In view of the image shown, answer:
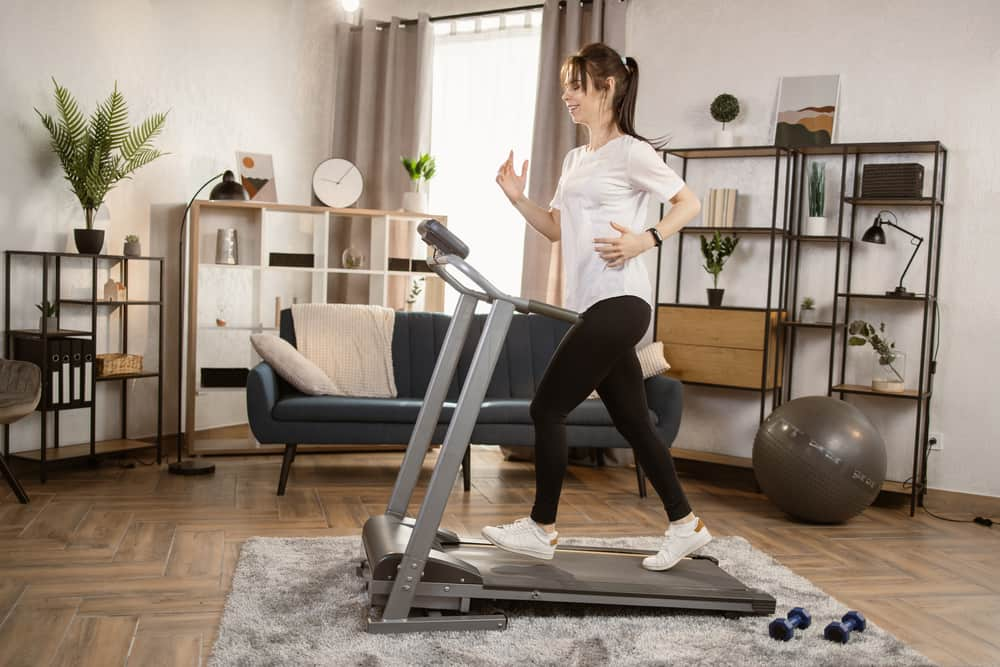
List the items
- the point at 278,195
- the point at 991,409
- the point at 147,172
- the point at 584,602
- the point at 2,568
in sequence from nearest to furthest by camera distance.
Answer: the point at 584,602 → the point at 2,568 → the point at 991,409 → the point at 147,172 → the point at 278,195

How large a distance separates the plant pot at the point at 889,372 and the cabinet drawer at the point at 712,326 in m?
0.50

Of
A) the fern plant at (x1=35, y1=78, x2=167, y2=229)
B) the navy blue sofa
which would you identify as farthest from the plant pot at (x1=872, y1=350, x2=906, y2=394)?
the fern plant at (x1=35, y1=78, x2=167, y2=229)

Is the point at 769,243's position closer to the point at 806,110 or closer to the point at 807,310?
the point at 807,310

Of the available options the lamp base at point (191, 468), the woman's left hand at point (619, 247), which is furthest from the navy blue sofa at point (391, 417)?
the woman's left hand at point (619, 247)

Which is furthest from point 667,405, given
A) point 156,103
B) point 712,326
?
point 156,103

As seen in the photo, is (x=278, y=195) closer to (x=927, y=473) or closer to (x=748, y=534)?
(x=748, y=534)

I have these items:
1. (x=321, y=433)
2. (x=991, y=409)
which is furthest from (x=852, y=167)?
(x=321, y=433)

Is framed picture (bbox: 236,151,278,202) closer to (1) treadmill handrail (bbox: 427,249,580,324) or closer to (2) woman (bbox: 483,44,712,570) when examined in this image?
(2) woman (bbox: 483,44,712,570)

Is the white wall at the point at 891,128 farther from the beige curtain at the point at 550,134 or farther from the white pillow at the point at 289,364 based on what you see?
the white pillow at the point at 289,364

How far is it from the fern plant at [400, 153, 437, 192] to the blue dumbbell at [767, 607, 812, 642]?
137 inches

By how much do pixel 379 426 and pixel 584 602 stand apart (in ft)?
5.92

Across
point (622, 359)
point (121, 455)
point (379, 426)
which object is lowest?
point (121, 455)

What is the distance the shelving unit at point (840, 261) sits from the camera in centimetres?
420

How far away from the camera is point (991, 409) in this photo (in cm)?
418
